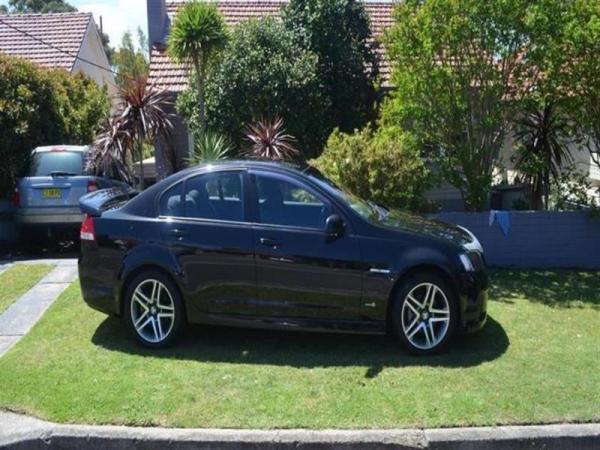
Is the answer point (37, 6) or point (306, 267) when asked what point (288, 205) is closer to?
point (306, 267)

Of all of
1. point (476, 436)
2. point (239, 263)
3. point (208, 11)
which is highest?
point (208, 11)

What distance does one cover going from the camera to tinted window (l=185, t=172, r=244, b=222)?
6.22 metres

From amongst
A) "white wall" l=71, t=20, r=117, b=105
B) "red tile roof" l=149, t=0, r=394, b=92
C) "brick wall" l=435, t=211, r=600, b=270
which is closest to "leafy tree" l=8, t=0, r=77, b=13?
"white wall" l=71, t=20, r=117, b=105

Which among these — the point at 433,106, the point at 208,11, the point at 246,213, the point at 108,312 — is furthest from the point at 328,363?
the point at 208,11

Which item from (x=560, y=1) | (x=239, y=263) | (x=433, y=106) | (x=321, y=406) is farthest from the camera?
(x=433, y=106)

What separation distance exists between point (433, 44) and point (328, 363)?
4972 mm

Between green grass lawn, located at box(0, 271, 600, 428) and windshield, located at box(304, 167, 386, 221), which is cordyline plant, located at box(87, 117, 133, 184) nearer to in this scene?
green grass lawn, located at box(0, 271, 600, 428)

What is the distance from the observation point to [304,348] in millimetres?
6250

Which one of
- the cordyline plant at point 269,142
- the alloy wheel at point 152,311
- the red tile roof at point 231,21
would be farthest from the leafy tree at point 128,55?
the alloy wheel at point 152,311

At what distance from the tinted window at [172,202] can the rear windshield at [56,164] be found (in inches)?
197

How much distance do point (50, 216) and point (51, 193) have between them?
0.36 m

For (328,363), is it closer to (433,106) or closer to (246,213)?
(246,213)

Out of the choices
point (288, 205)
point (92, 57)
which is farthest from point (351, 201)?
point (92, 57)

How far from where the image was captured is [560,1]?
28.7 feet
